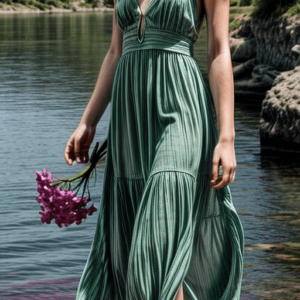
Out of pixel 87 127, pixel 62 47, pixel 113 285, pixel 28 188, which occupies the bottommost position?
pixel 62 47

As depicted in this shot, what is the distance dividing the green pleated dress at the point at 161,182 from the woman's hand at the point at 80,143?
15 cm

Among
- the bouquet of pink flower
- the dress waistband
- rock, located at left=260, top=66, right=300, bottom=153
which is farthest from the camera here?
rock, located at left=260, top=66, right=300, bottom=153

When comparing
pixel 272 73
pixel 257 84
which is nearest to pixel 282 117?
pixel 272 73

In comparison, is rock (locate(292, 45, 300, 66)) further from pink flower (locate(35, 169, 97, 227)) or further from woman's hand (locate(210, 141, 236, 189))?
woman's hand (locate(210, 141, 236, 189))

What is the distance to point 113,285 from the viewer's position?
154 inches

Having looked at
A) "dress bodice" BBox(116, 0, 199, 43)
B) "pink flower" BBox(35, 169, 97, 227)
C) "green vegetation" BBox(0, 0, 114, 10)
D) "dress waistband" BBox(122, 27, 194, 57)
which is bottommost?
"green vegetation" BBox(0, 0, 114, 10)

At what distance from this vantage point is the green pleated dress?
365 cm

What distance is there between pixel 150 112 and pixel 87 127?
36cm

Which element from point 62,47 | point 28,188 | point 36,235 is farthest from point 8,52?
point 36,235

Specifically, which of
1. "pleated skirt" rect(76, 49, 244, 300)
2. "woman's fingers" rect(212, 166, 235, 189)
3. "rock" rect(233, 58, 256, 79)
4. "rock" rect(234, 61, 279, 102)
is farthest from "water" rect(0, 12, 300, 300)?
"woman's fingers" rect(212, 166, 235, 189)

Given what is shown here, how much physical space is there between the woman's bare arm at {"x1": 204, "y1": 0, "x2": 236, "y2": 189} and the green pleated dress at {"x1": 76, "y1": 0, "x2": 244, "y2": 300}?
0.07 m

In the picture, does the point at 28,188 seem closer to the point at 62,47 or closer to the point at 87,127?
the point at 87,127

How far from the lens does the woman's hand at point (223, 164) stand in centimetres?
362

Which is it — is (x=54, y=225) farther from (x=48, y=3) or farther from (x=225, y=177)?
(x=48, y=3)
